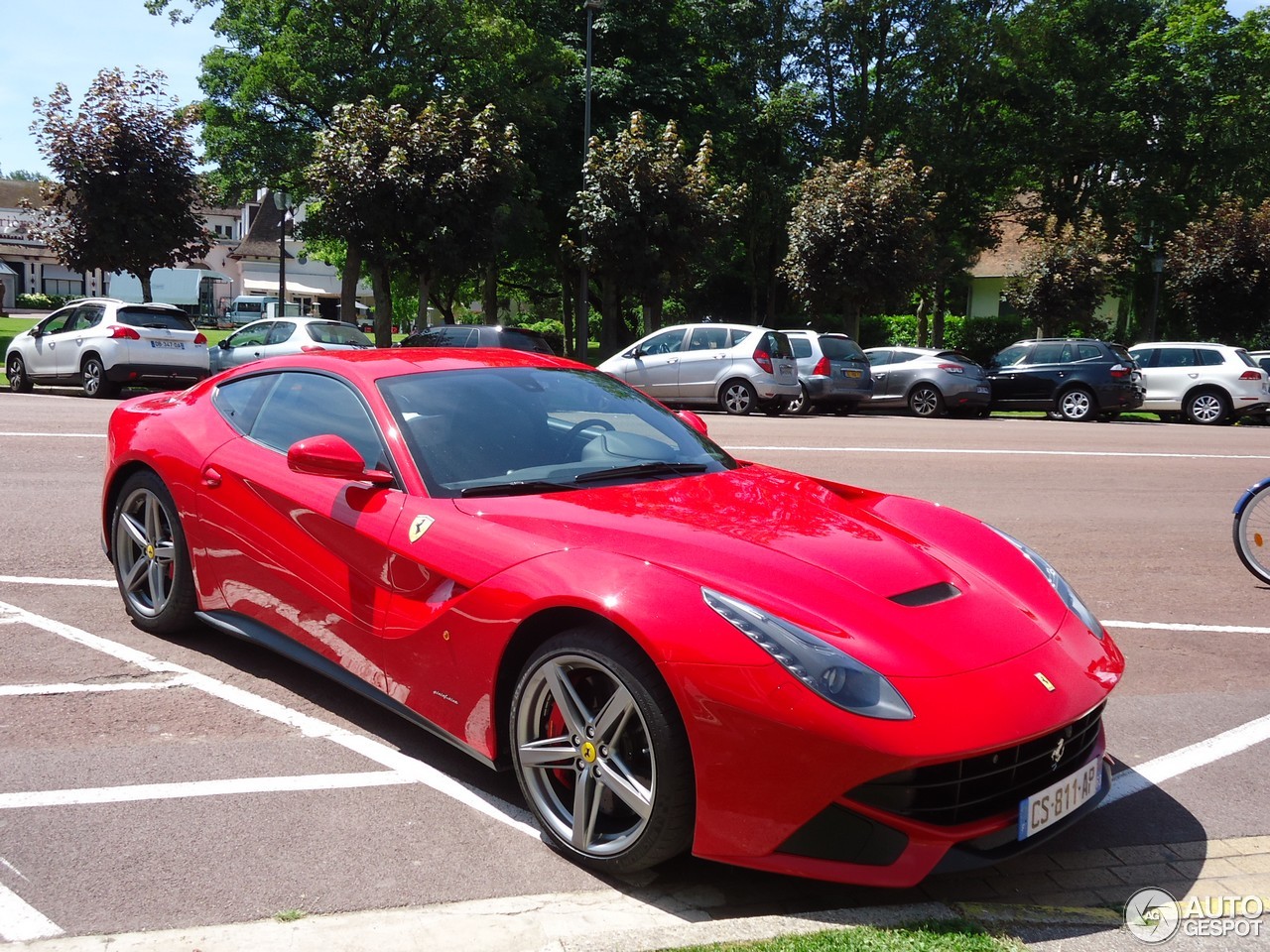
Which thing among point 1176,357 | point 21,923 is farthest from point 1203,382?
point 21,923

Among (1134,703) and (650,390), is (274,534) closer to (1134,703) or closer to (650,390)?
(1134,703)

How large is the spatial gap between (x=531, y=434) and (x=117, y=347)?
16.9 metres

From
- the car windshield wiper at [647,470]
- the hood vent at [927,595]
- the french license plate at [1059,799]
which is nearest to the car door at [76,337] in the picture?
the car windshield wiper at [647,470]

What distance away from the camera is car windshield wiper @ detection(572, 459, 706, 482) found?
13.1ft

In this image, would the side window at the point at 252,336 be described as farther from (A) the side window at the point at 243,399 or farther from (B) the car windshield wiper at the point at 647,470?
(B) the car windshield wiper at the point at 647,470

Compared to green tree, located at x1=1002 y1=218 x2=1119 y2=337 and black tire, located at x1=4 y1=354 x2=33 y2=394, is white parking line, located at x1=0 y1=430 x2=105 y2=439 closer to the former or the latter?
black tire, located at x1=4 y1=354 x2=33 y2=394

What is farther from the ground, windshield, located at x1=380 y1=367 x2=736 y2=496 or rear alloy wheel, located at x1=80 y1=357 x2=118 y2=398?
windshield, located at x1=380 y1=367 x2=736 y2=496

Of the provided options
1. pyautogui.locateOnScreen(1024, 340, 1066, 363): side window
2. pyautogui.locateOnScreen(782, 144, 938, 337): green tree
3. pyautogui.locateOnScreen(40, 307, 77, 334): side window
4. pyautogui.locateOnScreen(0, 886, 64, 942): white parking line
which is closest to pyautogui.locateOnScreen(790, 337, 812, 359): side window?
pyautogui.locateOnScreen(1024, 340, 1066, 363): side window

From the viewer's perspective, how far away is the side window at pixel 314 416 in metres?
4.15

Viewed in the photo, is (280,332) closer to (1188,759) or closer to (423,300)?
(423,300)

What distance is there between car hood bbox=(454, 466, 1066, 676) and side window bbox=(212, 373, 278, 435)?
5.36ft

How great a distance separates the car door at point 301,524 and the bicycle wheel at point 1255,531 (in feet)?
18.7

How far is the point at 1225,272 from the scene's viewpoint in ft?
99.1

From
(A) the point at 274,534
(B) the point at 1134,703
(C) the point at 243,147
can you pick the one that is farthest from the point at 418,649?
(C) the point at 243,147
